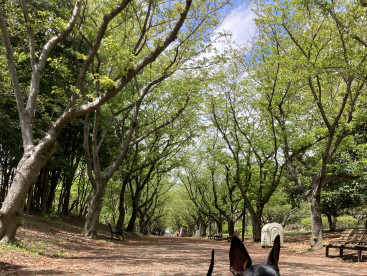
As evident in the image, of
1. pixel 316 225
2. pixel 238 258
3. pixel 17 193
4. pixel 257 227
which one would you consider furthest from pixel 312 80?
pixel 238 258

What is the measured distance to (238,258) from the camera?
1100 mm

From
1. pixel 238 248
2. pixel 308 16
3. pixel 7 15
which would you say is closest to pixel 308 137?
pixel 308 16

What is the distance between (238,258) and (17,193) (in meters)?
7.64

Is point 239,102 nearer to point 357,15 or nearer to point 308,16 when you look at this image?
point 308,16

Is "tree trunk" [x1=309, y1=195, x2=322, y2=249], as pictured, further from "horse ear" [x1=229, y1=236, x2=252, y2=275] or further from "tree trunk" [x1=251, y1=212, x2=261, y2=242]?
"horse ear" [x1=229, y1=236, x2=252, y2=275]

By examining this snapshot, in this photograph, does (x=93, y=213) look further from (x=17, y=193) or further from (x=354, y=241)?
(x=354, y=241)

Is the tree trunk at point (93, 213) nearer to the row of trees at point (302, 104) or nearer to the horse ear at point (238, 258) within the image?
the row of trees at point (302, 104)

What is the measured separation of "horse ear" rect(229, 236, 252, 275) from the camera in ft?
3.45

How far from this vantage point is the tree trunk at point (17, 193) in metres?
7.29

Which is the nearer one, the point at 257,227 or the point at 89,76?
the point at 89,76

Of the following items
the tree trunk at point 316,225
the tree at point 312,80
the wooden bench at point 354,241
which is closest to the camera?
the wooden bench at point 354,241

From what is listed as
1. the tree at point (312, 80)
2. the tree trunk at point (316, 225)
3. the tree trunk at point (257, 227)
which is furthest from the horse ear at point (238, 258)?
the tree trunk at point (257, 227)

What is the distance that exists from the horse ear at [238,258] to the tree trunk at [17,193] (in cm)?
755

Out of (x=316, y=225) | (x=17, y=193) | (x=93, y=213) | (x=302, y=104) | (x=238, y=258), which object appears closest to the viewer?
(x=238, y=258)
